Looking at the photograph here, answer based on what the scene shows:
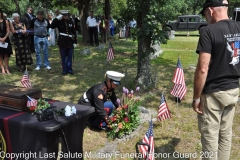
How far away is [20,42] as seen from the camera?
7.39 m

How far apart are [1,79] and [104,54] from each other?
15.2 ft

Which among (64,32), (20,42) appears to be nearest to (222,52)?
(64,32)

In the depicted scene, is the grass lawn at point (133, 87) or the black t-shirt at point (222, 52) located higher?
the black t-shirt at point (222, 52)

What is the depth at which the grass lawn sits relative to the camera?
3.79 m

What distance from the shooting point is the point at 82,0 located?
14.1 m

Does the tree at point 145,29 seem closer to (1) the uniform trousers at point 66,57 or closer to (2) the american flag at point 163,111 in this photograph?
(2) the american flag at point 163,111

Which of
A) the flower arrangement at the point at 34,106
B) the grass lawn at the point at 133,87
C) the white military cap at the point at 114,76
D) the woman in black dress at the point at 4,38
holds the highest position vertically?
the woman in black dress at the point at 4,38

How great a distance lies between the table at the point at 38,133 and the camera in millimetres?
2502

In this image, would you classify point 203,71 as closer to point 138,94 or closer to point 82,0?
point 138,94

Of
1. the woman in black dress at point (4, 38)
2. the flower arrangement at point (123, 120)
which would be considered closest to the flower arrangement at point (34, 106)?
the flower arrangement at point (123, 120)

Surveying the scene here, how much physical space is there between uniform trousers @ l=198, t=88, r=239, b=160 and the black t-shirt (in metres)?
0.08

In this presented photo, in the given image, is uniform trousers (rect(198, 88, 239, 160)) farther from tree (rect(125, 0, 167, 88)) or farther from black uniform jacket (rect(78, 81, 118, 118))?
tree (rect(125, 0, 167, 88))

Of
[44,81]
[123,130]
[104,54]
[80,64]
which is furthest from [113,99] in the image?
[104,54]

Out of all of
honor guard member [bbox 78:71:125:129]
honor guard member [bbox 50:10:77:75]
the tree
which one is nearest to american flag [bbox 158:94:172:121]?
honor guard member [bbox 78:71:125:129]
